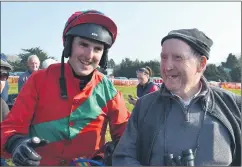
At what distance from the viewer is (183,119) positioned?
85.7 inches

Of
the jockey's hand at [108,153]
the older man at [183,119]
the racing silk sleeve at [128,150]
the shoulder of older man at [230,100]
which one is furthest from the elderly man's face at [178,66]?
the jockey's hand at [108,153]

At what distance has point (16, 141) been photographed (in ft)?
7.00

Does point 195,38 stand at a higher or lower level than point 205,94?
higher

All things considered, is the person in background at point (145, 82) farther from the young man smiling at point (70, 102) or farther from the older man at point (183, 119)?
the older man at point (183, 119)

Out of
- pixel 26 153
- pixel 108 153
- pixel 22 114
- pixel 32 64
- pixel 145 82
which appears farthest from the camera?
pixel 145 82

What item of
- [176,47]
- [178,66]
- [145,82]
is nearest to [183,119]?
[178,66]

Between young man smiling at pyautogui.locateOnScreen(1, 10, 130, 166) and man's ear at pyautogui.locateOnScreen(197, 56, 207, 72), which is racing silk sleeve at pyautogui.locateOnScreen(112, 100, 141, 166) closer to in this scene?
young man smiling at pyautogui.locateOnScreen(1, 10, 130, 166)

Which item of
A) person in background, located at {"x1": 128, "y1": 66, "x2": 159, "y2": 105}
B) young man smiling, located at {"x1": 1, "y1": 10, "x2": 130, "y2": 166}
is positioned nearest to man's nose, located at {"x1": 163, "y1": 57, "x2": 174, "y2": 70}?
young man smiling, located at {"x1": 1, "y1": 10, "x2": 130, "y2": 166}

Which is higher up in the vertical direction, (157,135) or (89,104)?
(89,104)

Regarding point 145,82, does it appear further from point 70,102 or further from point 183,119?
point 183,119

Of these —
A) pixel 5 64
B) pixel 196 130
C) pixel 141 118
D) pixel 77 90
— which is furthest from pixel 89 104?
pixel 5 64

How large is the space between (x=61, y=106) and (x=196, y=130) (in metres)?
1.02

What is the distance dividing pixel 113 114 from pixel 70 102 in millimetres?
401

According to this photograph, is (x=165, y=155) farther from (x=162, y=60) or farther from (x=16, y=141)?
(x=16, y=141)
